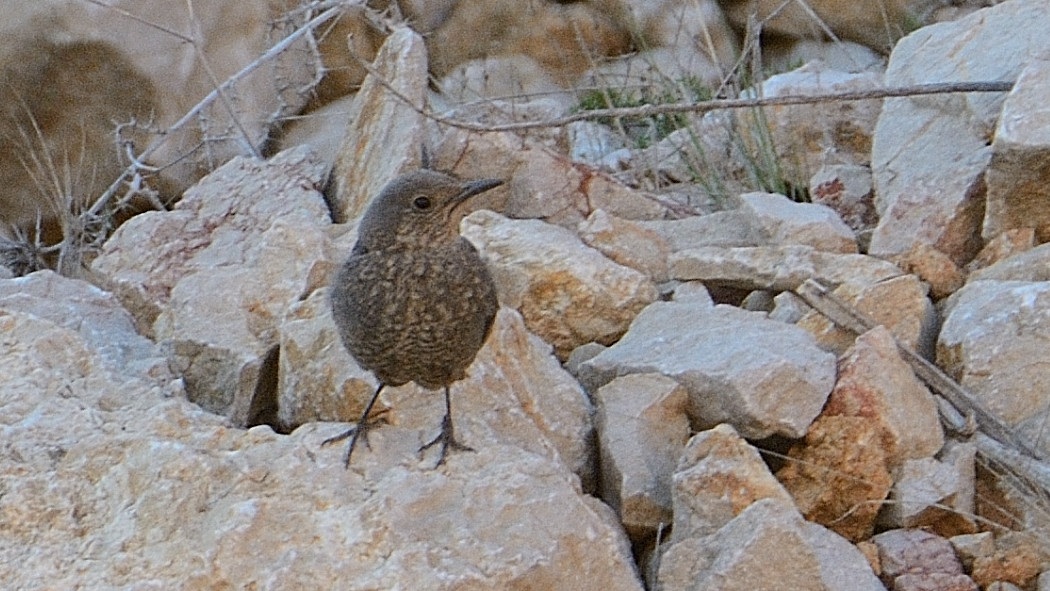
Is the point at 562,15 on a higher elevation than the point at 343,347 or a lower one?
lower

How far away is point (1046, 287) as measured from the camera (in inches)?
154

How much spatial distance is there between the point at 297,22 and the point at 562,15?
8.43ft

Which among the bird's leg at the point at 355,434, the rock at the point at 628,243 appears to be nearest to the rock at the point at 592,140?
the rock at the point at 628,243

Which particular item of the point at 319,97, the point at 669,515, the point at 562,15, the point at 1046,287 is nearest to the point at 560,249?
the point at 669,515

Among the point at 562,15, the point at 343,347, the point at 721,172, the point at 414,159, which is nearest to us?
the point at 343,347

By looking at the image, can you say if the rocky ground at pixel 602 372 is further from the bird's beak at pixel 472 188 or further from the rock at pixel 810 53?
the rock at pixel 810 53

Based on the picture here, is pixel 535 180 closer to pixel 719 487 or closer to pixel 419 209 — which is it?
pixel 419 209

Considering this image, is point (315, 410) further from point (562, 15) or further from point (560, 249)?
point (562, 15)

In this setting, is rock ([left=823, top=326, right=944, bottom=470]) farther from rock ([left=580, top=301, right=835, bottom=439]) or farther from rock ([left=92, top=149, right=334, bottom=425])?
rock ([left=92, top=149, right=334, bottom=425])

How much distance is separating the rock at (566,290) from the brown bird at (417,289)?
2.85ft

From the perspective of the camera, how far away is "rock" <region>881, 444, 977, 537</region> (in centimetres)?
345

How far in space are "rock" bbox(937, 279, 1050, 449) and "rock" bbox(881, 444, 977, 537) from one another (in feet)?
0.97

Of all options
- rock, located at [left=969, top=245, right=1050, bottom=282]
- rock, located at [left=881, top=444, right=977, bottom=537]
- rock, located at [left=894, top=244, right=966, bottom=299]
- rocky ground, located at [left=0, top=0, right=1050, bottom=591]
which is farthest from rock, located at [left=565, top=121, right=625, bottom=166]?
rock, located at [left=881, top=444, right=977, bottom=537]

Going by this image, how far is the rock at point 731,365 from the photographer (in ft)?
11.8
